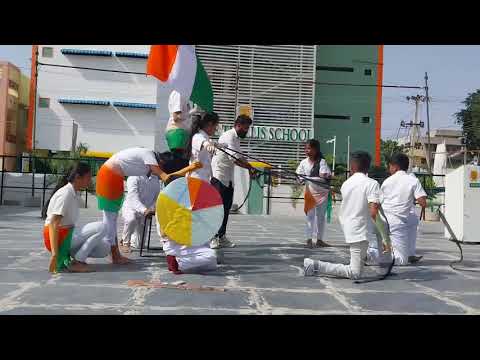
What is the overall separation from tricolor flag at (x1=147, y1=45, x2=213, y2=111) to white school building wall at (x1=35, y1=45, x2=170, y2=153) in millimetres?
33047

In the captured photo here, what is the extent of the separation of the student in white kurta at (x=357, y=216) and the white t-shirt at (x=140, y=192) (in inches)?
108

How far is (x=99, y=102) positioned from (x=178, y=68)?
34.0 metres

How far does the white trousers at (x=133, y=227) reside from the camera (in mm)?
7078

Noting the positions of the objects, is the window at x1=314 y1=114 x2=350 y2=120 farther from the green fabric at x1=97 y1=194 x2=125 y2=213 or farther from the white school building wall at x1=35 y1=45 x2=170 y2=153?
the green fabric at x1=97 y1=194 x2=125 y2=213

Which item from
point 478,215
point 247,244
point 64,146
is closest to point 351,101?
point 64,146

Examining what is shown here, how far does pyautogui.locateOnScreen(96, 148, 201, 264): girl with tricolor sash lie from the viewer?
18.5 ft

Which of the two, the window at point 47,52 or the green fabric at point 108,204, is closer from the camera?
the green fabric at point 108,204

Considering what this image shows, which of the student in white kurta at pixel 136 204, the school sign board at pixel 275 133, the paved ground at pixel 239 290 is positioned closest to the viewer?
the paved ground at pixel 239 290

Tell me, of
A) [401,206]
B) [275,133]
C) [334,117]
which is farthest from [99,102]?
[401,206]

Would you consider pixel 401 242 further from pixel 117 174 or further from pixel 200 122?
pixel 117 174

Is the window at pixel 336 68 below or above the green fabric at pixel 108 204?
above

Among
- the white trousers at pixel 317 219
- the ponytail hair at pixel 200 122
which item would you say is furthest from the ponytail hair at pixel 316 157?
the ponytail hair at pixel 200 122

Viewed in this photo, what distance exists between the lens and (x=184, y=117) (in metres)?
6.09

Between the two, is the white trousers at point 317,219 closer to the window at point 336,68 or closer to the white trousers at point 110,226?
the white trousers at point 110,226
